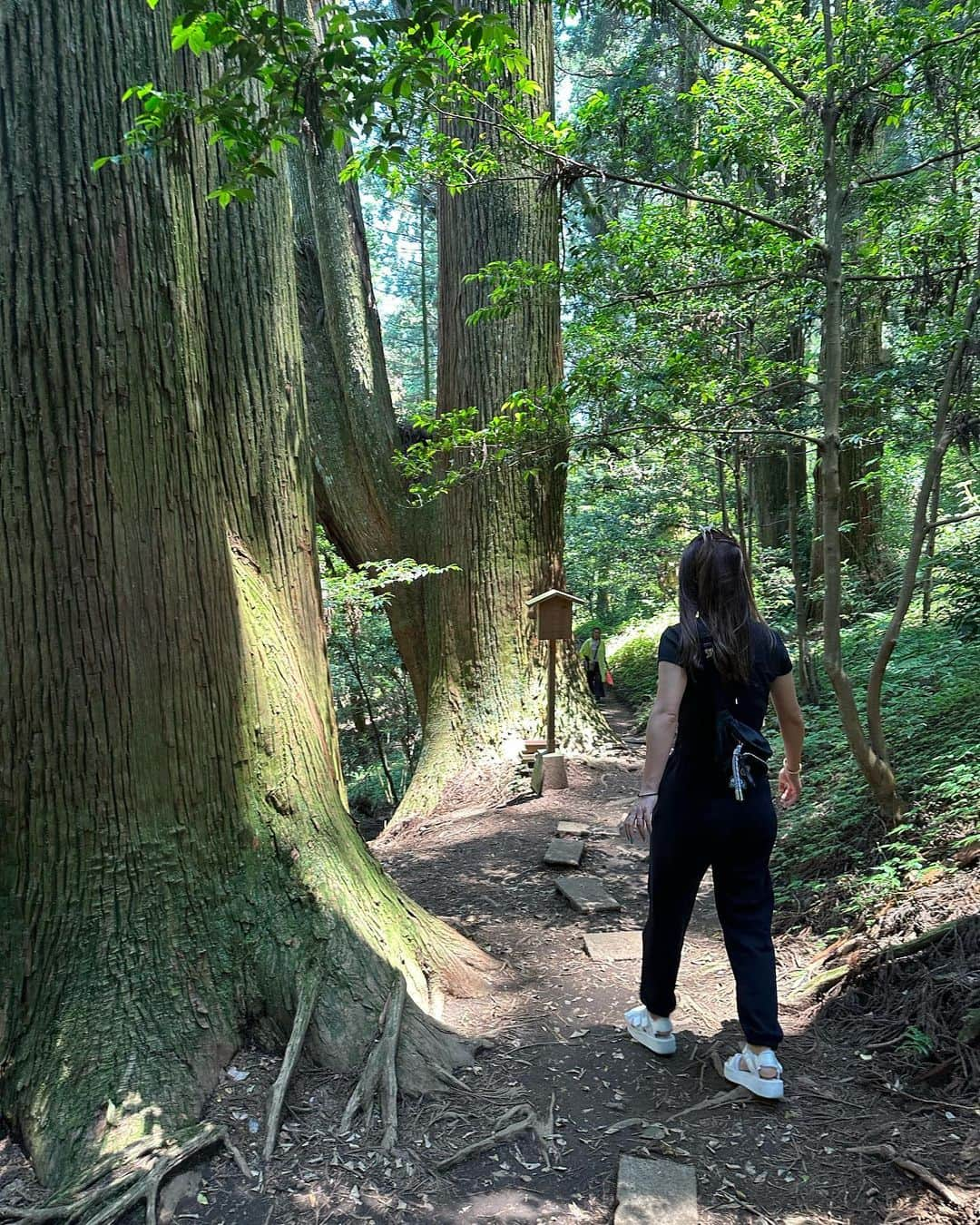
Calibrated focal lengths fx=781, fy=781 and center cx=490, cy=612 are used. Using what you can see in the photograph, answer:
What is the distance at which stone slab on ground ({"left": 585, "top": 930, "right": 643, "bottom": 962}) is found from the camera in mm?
3961

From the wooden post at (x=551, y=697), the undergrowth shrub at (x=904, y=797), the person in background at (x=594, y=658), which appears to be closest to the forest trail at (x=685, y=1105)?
the undergrowth shrub at (x=904, y=797)

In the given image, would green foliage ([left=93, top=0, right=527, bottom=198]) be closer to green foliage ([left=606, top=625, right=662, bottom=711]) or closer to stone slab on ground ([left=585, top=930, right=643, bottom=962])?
stone slab on ground ([left=585, top=930, right=643, bottom=962])

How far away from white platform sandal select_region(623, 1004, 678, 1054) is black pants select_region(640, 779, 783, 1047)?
38cm

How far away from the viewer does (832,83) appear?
3.95 metres

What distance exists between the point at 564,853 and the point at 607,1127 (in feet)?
9.21

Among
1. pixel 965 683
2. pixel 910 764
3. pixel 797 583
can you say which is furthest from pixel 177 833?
pixel 797 583

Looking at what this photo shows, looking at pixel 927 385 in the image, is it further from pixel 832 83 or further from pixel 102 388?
pixel 102 388

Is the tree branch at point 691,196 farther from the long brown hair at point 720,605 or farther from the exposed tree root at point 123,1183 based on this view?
the exposed tree root at point 123,1183

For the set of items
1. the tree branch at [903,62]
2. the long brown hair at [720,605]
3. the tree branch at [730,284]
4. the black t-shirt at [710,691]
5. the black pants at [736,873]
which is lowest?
the black pants at [736,873]

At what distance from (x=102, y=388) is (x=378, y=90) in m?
1.38

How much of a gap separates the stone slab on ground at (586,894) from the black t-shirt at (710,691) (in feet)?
6.87

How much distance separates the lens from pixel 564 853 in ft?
17.9

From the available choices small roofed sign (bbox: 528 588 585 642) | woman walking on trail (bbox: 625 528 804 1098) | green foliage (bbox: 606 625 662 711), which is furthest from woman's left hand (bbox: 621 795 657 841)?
green foliage (bbox: 606 625 662 711)

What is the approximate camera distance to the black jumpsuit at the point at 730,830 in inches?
108
